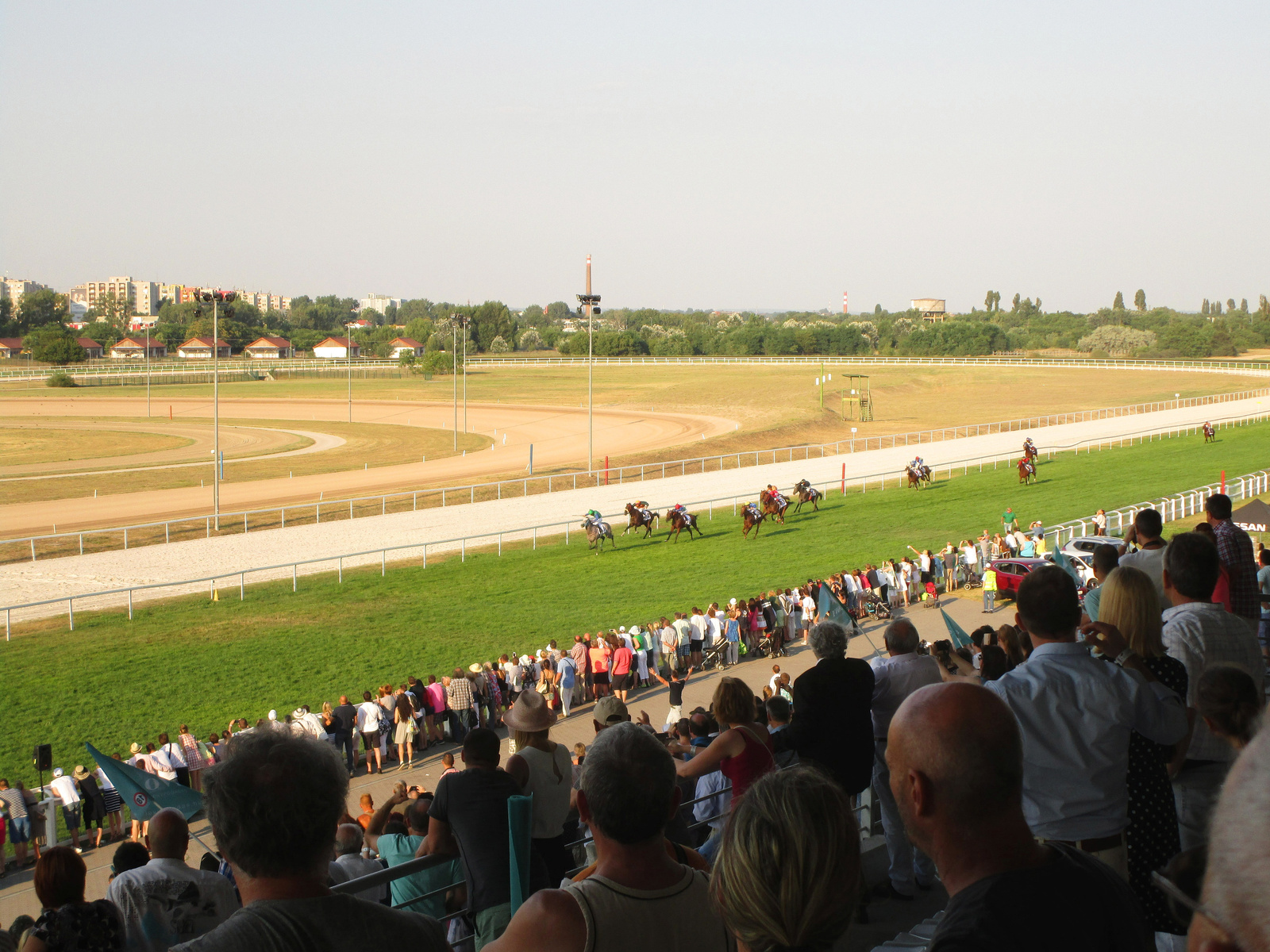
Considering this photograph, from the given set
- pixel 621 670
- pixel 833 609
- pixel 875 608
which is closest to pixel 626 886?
pixel 833 609

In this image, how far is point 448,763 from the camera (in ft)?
24.3

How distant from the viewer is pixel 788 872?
198 cm

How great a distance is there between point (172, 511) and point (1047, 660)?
98.4 ft

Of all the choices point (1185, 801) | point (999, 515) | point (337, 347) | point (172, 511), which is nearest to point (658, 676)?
point (1185, 801)

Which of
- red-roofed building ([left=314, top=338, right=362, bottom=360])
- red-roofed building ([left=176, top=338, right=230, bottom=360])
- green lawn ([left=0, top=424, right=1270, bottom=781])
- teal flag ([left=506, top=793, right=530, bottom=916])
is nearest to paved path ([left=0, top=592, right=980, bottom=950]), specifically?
green lawn ([left=0, top=424, right=1270, bottom=781])

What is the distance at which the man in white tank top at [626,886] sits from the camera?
91.1 inches

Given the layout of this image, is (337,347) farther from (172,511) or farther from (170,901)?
(170,901)

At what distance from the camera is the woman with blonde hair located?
6.46 ft

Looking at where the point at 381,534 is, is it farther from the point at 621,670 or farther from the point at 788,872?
the point at 788,872

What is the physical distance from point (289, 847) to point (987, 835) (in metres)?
1.38

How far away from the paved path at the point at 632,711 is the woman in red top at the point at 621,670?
10.2 inches

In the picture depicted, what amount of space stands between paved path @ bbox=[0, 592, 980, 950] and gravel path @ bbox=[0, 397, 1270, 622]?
817 cm

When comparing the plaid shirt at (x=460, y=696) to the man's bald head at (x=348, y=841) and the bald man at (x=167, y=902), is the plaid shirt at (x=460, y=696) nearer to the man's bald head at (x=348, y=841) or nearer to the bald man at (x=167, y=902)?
the man's bald head at (x=348, y=841)

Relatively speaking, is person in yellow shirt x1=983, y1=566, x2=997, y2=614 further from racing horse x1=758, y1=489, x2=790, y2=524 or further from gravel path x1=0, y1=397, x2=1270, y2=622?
gravel path x1=0, y1=397, x2=1270, y2=622
